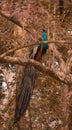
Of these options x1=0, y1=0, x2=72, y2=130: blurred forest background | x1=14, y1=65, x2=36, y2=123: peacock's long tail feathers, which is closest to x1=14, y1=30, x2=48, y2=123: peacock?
x1=14, y1=65, x2=36, y2=123: peacock's long tail feathers

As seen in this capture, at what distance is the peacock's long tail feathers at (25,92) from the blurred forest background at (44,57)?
1.30 ft

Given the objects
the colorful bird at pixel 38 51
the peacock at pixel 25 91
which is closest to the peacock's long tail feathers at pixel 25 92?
the peacock at pixel 25 91

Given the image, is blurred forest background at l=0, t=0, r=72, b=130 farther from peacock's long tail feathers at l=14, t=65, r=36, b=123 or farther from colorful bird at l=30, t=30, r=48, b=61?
peacock's long tail feathers at l=14, t=65, r=36, b=123

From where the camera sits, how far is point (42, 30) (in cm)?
668

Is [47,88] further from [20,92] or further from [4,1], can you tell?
[4,1]

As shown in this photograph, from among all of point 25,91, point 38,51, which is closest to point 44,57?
point 38,51

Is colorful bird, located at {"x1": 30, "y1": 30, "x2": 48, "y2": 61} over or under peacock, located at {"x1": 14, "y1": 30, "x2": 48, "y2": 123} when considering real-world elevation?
over

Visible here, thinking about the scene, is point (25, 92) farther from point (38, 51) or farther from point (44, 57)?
point (44, 57)

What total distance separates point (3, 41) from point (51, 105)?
2612 mm

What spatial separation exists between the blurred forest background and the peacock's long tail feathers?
15.5 inches

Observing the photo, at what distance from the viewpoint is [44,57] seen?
284 inches

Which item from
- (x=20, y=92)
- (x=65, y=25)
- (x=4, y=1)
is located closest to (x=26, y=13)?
(x=4, y=1)

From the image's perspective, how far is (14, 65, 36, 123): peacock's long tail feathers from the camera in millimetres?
5801

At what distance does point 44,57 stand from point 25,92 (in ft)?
5.01
